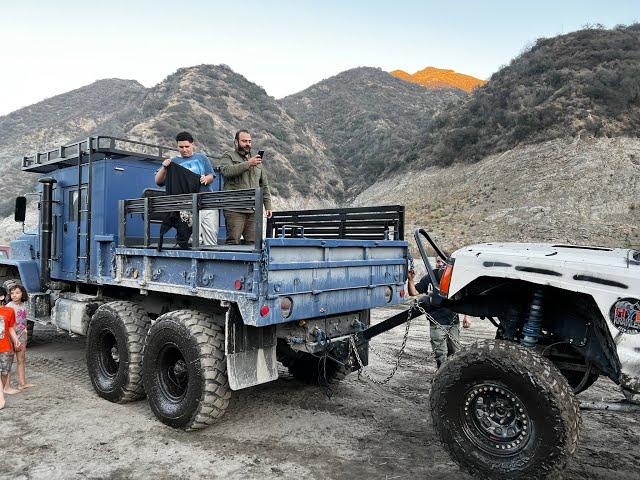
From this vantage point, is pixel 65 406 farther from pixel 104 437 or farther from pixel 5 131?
pixel 5 131

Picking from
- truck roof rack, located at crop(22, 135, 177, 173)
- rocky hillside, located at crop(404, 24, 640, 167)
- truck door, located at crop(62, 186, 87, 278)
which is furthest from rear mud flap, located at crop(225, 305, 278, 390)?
Result: rocky hillside, located at crop(404, 24, 640, 167)

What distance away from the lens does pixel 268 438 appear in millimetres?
4379

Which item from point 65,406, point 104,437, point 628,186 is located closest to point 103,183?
point 65,406

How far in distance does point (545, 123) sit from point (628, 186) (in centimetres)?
702

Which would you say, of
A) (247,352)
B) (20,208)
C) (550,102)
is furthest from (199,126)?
(247,352)

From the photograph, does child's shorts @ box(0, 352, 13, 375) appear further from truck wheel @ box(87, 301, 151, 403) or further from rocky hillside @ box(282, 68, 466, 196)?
rocky hillside @ box(282, 68, 466, 196)

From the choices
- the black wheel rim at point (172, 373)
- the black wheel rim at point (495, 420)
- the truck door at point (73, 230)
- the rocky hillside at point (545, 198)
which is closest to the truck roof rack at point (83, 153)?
the truck door at point (73, 230)

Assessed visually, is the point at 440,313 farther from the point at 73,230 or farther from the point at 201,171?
the point at 73,230

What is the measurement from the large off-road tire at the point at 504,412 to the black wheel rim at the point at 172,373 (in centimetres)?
247

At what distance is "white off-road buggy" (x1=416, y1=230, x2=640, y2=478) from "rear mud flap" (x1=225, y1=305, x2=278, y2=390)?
1.63 m

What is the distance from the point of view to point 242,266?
406cm

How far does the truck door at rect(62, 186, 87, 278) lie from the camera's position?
6.14 m

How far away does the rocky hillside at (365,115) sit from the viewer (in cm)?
5037

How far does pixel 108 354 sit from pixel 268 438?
2.31 m
